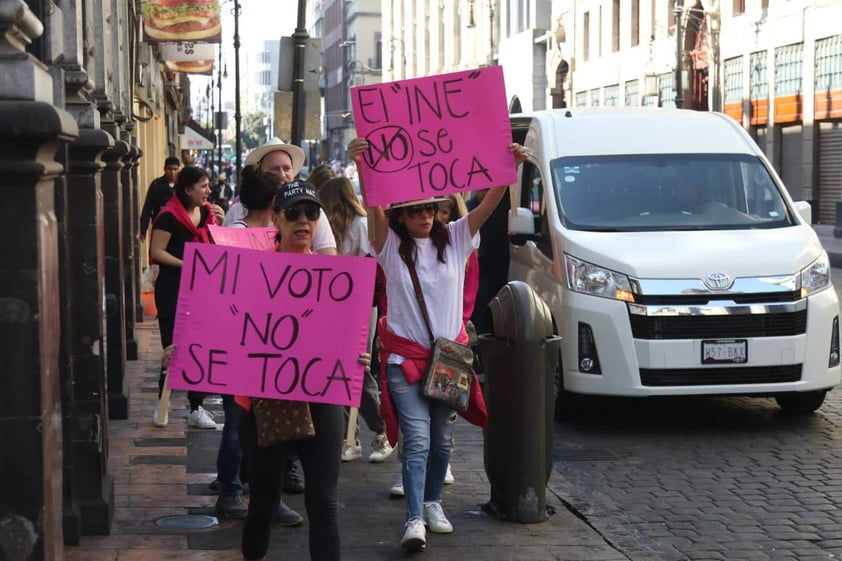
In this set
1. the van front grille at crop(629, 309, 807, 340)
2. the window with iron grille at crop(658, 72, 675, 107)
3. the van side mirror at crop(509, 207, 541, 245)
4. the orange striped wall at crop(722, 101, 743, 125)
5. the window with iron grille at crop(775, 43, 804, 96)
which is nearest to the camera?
the van front grille at crop(629, 309, 807, 340)

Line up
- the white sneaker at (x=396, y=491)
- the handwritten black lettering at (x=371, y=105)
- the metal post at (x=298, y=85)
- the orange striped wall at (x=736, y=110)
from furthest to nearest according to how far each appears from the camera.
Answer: the orange striped wall at (x=736, y=110) < the metal post at (x=298, y=85) < the white sneaker at (x=396, y=491) < the handwritten black lettering at (x=371, y=105)

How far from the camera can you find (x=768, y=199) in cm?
1088

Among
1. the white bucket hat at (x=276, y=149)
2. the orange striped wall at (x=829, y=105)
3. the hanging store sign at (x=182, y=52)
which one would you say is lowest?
the white bucket hat at (x=276, y=149)

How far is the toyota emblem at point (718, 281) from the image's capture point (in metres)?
9.64

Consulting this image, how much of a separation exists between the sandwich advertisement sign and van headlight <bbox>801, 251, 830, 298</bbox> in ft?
45.1

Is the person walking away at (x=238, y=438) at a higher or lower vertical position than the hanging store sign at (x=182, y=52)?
lower

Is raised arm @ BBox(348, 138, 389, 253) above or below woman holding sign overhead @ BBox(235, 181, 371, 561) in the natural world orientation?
above

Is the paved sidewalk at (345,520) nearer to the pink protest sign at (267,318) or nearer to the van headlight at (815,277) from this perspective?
the pink protest sign at (267,318)

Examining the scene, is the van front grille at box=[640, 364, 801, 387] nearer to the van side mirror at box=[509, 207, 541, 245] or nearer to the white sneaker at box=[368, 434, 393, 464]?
the van side mirror at box=[509, 207, 541, 245]

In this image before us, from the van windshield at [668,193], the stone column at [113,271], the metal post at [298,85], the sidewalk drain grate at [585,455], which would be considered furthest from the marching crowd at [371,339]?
the metal post at [298,85]

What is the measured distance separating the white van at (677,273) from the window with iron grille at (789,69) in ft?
99.5

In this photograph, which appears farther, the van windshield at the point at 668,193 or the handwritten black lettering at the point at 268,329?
the van windshield at the point at 668,193

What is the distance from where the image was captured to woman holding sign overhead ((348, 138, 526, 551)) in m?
6.84

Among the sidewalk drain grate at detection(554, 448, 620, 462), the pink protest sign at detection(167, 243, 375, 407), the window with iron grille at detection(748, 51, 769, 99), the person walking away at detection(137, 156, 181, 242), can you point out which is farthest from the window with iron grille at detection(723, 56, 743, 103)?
the pink protest sign at detection(167, 243, 375, 407)
